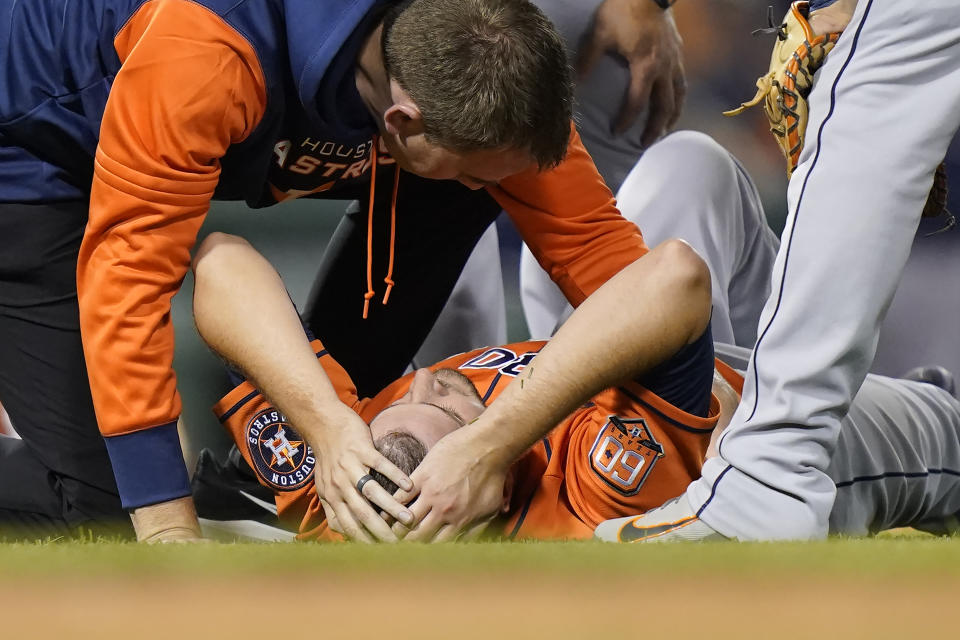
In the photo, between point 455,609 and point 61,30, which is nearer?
point 455,609

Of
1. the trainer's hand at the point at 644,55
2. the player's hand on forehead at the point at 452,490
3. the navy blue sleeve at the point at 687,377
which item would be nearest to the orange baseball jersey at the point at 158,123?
the player's hand on forehead at the point at 452,490

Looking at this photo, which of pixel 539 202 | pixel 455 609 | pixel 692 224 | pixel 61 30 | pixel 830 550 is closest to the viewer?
pixel 455 609

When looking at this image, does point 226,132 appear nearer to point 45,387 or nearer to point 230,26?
point 230,26

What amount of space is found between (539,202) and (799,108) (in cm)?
33

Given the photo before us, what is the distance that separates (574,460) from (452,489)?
0.24 meters

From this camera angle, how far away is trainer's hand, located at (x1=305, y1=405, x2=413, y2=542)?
92 cm

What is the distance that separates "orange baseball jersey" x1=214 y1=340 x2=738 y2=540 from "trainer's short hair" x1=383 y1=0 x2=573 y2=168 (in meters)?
0.30

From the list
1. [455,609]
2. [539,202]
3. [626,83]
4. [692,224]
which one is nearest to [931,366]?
[692,224]

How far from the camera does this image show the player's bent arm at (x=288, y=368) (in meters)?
0.93

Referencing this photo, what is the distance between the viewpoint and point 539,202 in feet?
4.11

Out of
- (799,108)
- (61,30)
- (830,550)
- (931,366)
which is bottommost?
(931,366)

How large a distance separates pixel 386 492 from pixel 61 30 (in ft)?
2.25

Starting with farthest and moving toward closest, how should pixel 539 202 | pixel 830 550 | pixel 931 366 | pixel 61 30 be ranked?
Result: pixel 931 366 → pixel 539 202 → pixel 61 30 → pixel 830 550

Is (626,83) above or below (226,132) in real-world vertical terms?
below
